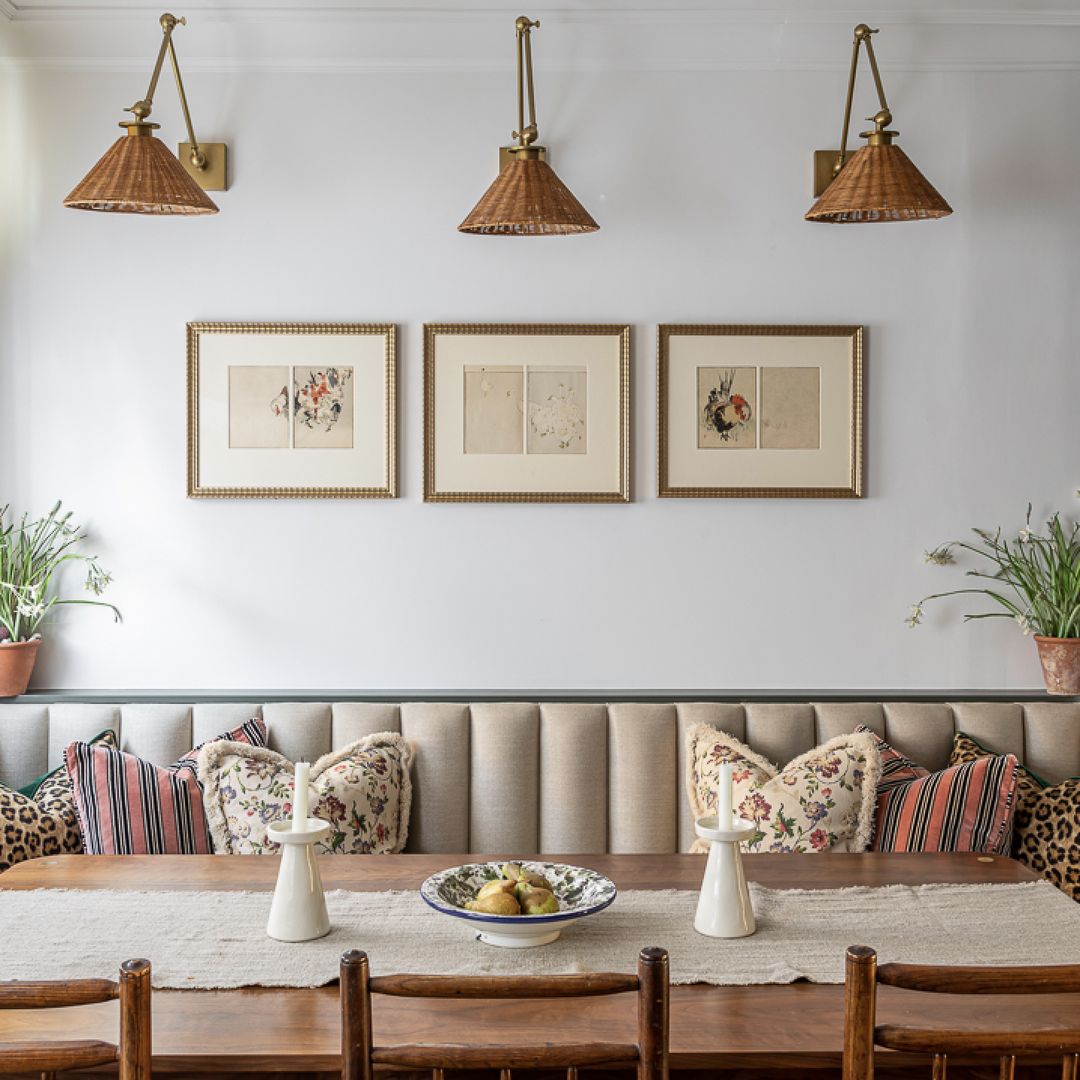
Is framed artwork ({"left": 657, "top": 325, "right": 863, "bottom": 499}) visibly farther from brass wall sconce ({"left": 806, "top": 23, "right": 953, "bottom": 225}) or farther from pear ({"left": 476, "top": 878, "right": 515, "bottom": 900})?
pear ({"left": 476, "top": 878, "right": 515, "bottom": 900})

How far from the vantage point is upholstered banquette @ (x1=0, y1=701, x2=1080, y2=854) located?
2.53 m

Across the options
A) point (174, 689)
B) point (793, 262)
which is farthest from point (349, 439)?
point (793, 262)

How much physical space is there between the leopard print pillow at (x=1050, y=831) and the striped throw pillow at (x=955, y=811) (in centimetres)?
5

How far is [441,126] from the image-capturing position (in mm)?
2754

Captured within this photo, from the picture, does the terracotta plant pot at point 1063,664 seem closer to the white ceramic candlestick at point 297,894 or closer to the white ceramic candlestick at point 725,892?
the white ceramic candlestick at point 725,892

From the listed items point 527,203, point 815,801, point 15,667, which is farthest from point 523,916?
→ point 15,667

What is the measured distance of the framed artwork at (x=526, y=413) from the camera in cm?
276

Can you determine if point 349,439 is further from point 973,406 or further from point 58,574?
point 973,406

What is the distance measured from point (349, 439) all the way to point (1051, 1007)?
211cm

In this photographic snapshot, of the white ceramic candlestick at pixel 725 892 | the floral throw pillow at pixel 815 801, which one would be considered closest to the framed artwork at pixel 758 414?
the floral throw pillow at pixel 815 801

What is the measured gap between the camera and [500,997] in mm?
959

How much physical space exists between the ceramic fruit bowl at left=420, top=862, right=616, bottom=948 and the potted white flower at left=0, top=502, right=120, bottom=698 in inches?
63.3

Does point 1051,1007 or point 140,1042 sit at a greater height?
point 140,1042

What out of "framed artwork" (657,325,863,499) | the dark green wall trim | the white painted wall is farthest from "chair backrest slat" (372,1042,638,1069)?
"framed artwork" (657,325,863,499)
